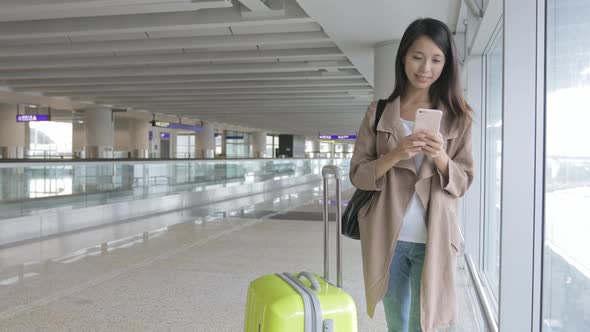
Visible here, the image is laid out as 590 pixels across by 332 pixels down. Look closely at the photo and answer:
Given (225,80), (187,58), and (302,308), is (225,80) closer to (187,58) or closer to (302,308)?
(187,58)

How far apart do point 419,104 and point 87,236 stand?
8170mm

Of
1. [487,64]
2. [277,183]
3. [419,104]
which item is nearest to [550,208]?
[419,104]

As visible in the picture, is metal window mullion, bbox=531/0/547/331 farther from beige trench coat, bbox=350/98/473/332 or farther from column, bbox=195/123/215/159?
column, bbox=195/123/215/159

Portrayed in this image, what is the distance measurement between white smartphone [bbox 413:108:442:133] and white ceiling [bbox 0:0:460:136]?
581cm

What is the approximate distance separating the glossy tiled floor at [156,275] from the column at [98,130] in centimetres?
1611

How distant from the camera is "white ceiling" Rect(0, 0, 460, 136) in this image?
302 inches

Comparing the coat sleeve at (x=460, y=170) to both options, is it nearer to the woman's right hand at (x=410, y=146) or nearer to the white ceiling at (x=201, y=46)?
the woman's right hand at (x=410, y=146)

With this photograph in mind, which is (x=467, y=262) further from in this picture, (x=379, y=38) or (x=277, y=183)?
(x=277, y=183)

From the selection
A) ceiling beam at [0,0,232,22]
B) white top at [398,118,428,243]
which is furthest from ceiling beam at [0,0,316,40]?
white top at [398,118,428,243]

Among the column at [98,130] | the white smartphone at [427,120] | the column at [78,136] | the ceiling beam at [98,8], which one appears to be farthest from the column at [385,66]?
the column at [78,136]

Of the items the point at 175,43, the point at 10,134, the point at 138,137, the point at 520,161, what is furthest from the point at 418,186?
the point at 138,137

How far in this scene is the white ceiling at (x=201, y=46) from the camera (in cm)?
768

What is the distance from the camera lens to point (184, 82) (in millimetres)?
15484

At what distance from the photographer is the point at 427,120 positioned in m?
1.69
